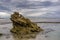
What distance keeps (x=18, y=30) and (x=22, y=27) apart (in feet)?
2.65

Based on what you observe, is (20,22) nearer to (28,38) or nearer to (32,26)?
(32,26)

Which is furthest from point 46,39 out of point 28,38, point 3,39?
point 3,39

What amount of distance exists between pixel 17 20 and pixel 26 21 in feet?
3.71

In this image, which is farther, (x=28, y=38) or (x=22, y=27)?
(x=22, y=27)

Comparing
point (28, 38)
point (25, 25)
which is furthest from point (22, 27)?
point (28, 38)

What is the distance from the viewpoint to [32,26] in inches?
950

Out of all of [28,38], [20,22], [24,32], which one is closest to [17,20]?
[20,22]

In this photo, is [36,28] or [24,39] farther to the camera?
[36,28]

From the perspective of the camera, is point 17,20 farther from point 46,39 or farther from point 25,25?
point 46,39

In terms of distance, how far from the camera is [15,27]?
76.9 ft

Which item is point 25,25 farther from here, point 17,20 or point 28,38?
point 28,38

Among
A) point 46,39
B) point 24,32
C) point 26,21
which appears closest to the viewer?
point 46,39

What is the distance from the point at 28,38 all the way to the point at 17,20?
189 inches

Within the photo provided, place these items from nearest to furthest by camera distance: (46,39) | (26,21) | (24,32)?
(46,39) < (24,32) < (26,21)
